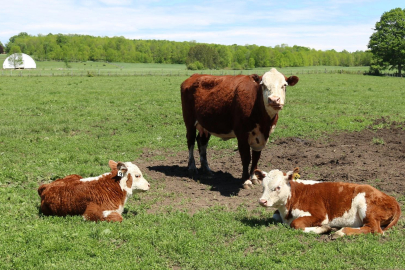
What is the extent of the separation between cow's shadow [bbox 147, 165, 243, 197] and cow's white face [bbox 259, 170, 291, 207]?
7.75 feet

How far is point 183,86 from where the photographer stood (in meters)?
11.7

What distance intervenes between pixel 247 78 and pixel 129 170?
4.31 metres

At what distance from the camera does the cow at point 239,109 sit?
30.1ft

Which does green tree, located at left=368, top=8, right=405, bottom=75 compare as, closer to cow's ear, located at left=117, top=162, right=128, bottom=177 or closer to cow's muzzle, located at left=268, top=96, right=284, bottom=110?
cow's muzzle, located at left=268, top=96, right=284, bottom=110

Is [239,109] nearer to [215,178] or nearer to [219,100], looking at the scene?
[219,100]

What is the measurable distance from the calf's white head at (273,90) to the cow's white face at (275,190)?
2169 mm

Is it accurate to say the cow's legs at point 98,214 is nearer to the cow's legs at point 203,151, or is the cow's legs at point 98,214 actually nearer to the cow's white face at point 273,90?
the cow's white face at point 273,90

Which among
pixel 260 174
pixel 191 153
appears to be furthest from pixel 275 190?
pixel 191 153

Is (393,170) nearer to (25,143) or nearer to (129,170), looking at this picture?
(129,170)

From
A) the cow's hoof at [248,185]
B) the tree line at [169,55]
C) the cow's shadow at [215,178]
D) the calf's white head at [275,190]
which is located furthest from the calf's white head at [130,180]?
the tree line at [169,55]

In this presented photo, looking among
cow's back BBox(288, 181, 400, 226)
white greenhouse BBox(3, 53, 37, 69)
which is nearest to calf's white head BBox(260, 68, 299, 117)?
cow's back BBox(288, 181, 400, 226)

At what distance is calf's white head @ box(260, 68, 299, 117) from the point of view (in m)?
8.67

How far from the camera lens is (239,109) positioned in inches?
385

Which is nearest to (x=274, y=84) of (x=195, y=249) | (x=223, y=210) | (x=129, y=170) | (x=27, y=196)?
(x=223, y=210)
